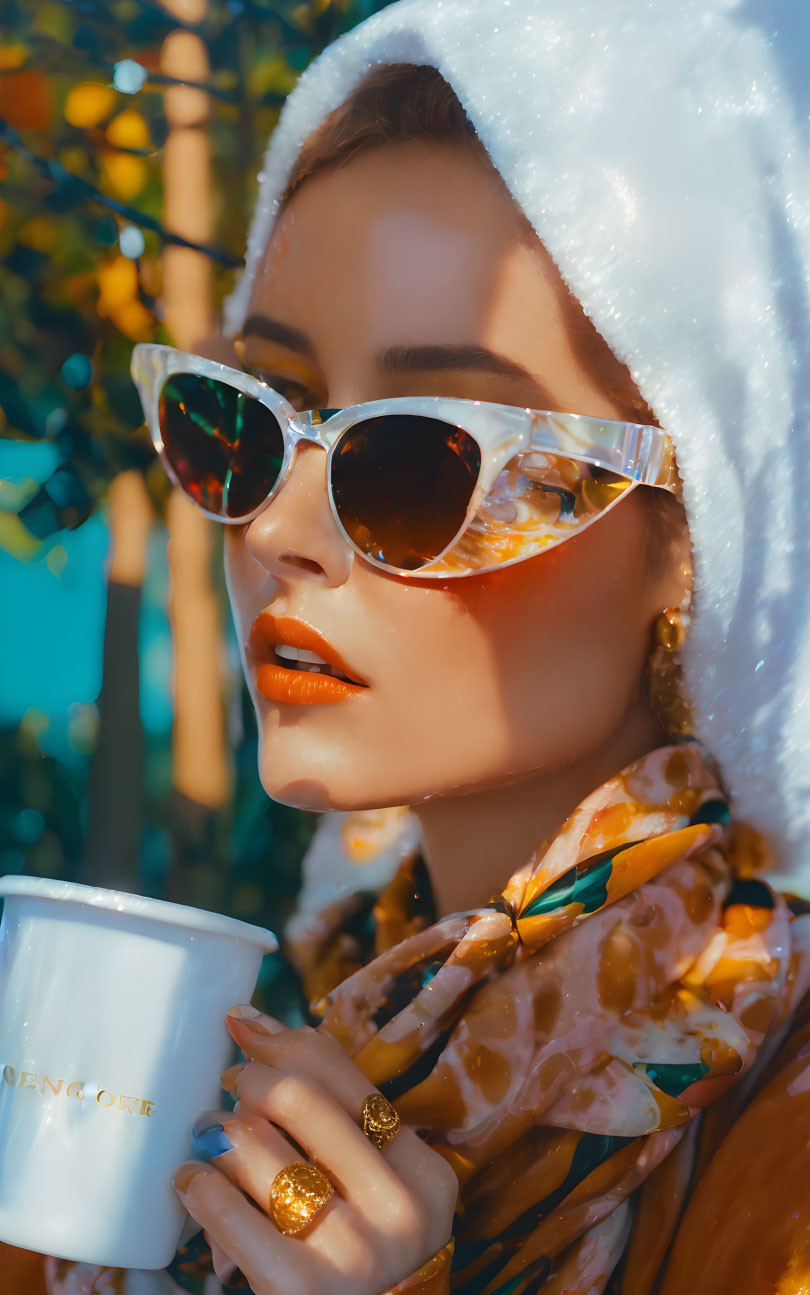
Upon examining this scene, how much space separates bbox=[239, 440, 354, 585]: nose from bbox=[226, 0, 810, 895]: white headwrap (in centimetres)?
21

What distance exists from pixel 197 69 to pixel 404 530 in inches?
29.2

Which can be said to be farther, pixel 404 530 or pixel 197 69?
pixel 197 69

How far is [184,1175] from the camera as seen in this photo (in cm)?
55

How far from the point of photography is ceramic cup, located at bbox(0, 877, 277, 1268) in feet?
1.77

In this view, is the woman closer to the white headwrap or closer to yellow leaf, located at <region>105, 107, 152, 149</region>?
the white headwrap

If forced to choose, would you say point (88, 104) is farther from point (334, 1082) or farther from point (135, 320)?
point (334, 1082)

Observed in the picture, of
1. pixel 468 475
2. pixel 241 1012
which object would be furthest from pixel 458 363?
pixel 241 1012

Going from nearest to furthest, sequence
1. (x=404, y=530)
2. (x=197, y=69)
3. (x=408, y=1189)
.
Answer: (x=408, y=1189) < (x=404, y=530) < (x=197, y=69)

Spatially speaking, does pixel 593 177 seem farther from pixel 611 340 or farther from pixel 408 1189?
pixel 408 1189

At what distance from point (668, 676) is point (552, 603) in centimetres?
13

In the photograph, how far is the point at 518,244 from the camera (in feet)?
2.20

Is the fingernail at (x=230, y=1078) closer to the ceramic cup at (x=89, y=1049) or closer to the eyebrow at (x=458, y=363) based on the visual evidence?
the ceramic cup at (x=89, y=1049)

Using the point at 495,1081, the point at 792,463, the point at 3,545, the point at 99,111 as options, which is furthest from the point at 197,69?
the point at 495,1081

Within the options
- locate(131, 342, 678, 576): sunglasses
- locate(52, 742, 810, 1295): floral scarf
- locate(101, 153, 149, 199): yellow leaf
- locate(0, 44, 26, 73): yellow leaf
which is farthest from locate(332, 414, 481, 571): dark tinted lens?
locate(0, 44, 26, 73): yellow leaf
